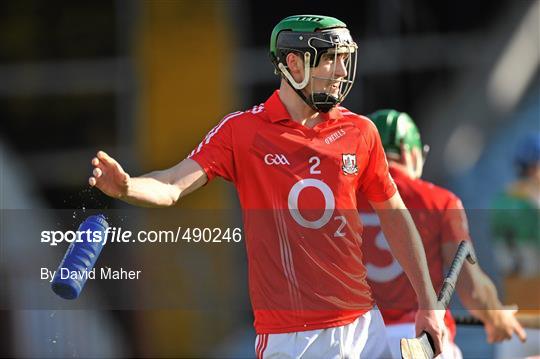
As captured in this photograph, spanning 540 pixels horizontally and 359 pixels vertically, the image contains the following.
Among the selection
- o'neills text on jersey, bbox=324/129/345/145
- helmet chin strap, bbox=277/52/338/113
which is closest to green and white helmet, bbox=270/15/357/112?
helmet chin strap, bbox=277/52/338/113

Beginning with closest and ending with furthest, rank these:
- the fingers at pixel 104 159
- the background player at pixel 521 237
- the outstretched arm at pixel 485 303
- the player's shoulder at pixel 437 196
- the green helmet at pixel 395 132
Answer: the fingers at pixel 104 159 < the outstretched arm at pixel 485 303 < the player's shoulder at pixel 437 196 < the green helmet at pixel 395 132 < the background player at pixel 521 237

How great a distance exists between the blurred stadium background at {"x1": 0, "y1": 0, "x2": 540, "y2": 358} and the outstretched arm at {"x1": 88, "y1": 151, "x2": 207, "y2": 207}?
248 inches

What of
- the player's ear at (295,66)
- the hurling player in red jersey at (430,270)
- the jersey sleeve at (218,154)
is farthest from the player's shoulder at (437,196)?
the jersey sleeve at (218,154)

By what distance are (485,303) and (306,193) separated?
174 centimetres

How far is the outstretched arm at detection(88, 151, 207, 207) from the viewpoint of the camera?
501 centimetres

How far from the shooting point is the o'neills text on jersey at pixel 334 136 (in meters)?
5.63

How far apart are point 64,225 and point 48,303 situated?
0.59 meters

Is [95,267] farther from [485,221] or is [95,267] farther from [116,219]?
[485,221]

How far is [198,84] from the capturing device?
1275 centimetres

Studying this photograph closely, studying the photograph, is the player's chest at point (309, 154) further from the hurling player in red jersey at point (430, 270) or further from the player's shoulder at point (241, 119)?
the hurling player in red jersey at point (430, 270)

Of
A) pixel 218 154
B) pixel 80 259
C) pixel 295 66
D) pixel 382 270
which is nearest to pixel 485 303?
pixel 382 270

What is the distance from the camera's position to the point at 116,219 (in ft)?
19.8

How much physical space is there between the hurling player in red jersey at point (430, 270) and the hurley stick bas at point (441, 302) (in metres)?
0.31

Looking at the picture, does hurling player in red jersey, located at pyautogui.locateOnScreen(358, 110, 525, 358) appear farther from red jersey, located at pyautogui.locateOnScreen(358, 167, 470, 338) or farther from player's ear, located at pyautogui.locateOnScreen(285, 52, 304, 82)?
player's ear, located at pyautogui.locateOnScreen(285, 52, 304, 82)
